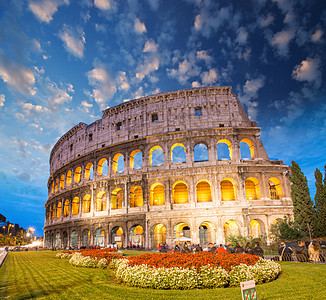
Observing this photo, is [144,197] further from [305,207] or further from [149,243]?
[305,207]

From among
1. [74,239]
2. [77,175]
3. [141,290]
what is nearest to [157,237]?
[74,239]

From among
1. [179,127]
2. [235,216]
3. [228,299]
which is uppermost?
[179,127]

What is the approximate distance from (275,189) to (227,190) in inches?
283

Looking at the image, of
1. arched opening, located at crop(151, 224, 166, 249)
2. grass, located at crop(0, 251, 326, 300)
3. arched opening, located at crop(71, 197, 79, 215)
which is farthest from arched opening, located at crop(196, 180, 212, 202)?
arched opening, located at crop(71, 197, 79, 215)

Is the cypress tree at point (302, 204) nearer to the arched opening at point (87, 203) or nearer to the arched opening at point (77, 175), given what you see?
the arched opening at point (87, 203)

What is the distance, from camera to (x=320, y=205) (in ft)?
86.7

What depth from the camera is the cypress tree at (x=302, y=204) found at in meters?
26.1

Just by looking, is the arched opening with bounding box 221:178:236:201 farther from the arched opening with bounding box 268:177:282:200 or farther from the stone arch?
the arched opening with bounding box 268:177:282:200

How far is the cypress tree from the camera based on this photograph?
26141 millimetres

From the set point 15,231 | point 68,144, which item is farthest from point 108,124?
point 15,231

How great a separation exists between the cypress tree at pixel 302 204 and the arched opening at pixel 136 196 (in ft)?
65.9

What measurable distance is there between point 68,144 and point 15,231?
101 meters

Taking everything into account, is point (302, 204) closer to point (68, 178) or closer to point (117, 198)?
point (117, 198)

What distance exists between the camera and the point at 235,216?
29938 millimetres
